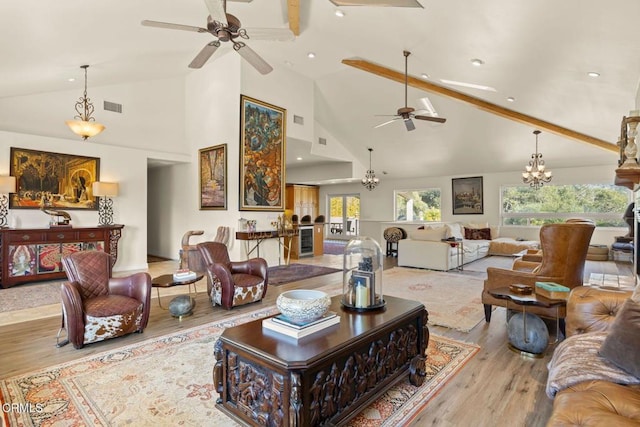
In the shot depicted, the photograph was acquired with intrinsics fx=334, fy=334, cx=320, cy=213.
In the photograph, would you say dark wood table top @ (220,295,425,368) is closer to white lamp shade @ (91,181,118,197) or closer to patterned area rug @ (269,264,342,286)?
patterned area rug @ (269,264,342,286)

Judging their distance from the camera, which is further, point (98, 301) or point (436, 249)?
point (436, 249)

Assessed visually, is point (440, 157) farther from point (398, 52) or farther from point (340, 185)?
point (398, 52)

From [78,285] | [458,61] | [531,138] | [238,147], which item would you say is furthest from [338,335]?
[531,138]

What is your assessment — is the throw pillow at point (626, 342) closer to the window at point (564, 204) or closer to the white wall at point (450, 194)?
the white wall at point (450, 194)

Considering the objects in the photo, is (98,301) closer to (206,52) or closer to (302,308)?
(302,308)

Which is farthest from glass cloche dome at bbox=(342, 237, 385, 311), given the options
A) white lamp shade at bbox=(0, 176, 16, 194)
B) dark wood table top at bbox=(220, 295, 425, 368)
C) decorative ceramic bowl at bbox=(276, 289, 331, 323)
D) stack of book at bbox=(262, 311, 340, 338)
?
white lamp shade at bbox=(0, 176, 16, 194)

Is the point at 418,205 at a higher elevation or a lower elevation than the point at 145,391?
higher

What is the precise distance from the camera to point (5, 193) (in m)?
5.34

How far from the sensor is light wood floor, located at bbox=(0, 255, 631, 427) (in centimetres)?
210

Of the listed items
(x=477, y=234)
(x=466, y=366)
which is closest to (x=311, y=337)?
(x=466, y=366)

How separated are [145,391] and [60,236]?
484 centimetres

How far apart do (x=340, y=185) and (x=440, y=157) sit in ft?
15.4

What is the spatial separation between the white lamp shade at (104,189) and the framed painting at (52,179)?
0.31m

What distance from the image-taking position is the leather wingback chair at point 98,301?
303cm
